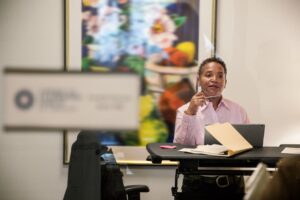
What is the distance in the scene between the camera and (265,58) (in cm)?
294

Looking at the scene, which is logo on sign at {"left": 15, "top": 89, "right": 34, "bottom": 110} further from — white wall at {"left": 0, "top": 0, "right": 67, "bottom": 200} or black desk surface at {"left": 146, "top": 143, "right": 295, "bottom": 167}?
black desk surface at {"left": 146, "top": 143, "right": 295, "bottom": 167}

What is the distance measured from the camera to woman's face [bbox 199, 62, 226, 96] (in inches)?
112

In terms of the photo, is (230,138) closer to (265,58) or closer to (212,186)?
(212,186)

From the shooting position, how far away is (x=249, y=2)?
292 cm

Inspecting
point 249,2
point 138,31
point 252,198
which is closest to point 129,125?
point 138,31

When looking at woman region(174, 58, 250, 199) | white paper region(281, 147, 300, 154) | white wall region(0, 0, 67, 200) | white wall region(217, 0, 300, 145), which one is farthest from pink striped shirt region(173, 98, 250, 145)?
white wall region(0, 0, 67, 200)

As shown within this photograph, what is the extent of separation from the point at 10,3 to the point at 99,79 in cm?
81

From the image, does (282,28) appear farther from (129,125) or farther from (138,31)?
A: (129,125)

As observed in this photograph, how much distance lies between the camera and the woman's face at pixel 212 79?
285 cm

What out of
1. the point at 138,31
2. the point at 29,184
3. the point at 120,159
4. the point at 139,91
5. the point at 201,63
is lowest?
the point at 29,184

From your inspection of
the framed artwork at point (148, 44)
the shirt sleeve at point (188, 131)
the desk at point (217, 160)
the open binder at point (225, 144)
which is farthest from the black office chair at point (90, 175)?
the framed artwork at point (148, 44)

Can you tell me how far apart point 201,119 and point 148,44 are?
0.68 metres

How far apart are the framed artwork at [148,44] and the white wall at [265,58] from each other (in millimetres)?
152

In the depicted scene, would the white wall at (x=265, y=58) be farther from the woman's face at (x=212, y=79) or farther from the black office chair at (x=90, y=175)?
the black office chair at (x=90, y=175)
